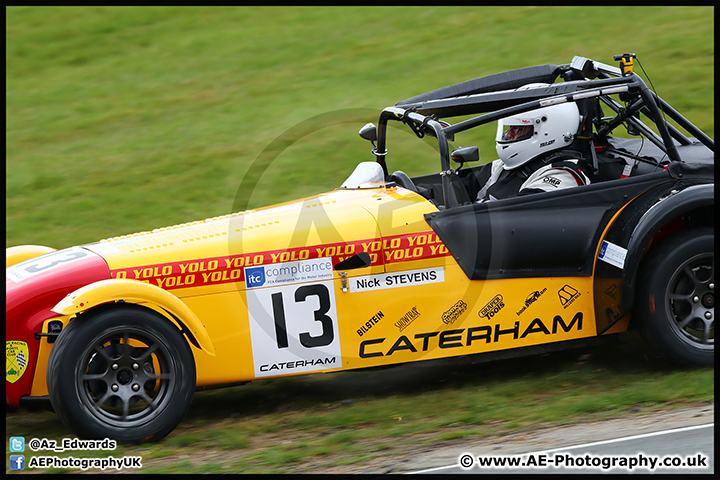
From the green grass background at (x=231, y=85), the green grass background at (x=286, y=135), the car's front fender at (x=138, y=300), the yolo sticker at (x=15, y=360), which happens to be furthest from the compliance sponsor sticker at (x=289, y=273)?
the green grass background at (x=231, y=85)

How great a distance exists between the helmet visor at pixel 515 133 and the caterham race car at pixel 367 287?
1.00 feet

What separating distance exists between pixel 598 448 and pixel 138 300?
9.36 ft

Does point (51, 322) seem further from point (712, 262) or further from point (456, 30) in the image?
point (456, 30)

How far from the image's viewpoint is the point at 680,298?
5.61m

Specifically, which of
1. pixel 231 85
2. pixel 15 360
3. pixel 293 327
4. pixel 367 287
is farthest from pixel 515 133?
pixel 231 85

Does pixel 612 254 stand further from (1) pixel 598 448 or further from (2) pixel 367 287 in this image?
(2) pixel 367 287

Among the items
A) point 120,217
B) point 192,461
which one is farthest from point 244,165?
point 192,461

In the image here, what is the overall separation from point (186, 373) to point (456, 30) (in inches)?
494

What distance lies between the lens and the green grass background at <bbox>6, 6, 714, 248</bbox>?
35.2 ft

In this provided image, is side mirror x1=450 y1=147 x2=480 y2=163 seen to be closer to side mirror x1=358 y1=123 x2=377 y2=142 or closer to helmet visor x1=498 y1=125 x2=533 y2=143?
helmet visor x1=498 y1=125 x2=533 y2=143

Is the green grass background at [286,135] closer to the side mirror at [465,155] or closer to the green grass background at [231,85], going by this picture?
the green grass background at [231,85]

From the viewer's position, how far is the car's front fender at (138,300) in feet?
15.8

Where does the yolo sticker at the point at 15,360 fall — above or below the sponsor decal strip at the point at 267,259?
below

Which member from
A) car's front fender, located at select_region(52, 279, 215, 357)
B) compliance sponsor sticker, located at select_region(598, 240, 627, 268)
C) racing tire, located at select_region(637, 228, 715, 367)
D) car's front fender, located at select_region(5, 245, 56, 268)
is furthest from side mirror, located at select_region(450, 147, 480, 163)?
car's front fender, located at select_region(5, 245, 56, 268)
